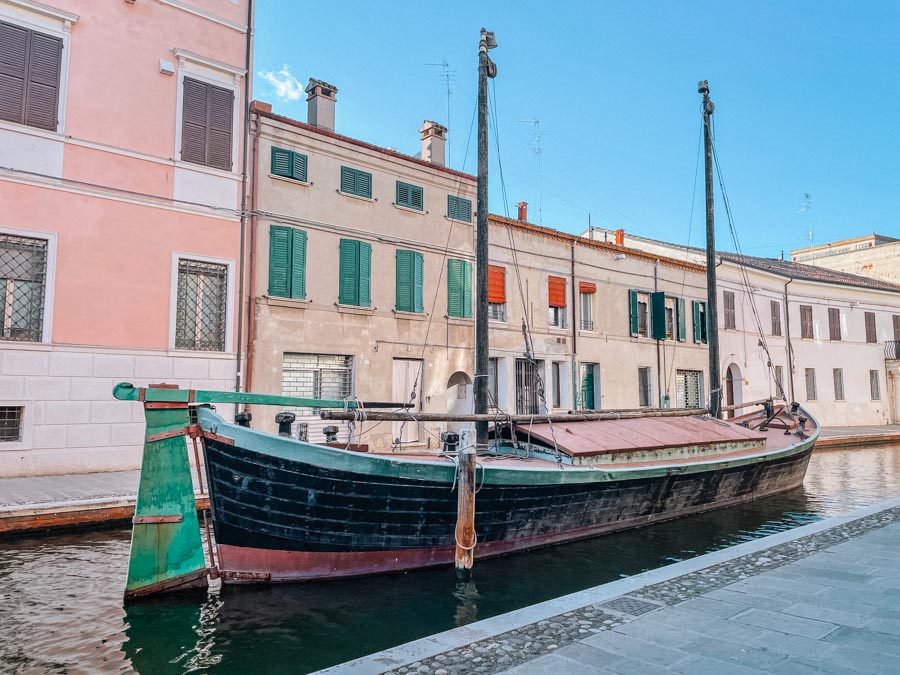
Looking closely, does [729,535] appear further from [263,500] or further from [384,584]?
[263,500]

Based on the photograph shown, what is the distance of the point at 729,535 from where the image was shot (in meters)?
10.2

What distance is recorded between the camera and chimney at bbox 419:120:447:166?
18625mm

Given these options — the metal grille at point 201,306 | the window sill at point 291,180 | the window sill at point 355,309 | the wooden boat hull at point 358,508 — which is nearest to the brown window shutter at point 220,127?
the window sill at point 291,180

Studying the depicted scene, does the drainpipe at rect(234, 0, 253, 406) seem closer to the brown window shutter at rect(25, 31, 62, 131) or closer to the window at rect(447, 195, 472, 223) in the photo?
the brown window shutter at rect(25, 31, 62, 131)

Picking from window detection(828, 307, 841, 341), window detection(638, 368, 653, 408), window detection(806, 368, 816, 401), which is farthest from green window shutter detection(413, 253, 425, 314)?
window detection(828, 307, 841, 341)

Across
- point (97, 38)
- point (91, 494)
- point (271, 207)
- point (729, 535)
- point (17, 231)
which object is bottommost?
point (729, 535)

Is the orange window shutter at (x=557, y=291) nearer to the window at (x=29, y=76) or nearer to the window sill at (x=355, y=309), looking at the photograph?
the window sill at (x=355, y=309)

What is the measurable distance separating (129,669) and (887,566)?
6813 millimetres

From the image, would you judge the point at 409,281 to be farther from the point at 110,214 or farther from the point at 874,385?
the point at 874,385

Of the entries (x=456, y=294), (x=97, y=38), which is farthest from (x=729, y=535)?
(x=97, y=38)

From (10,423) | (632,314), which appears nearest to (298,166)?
(10,423)

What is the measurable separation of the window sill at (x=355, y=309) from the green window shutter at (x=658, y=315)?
1236cm

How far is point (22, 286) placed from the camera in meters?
11.5

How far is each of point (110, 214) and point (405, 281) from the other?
22.9 ft
